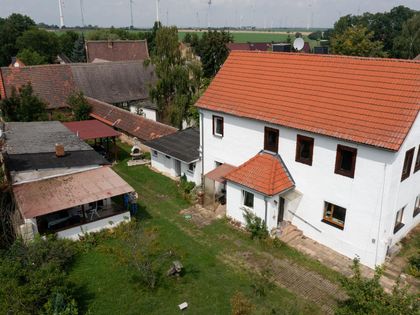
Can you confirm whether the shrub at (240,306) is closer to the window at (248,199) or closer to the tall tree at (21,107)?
the window at (248,199)

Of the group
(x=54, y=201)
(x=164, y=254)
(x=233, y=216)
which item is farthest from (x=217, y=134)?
(x=54, y=201)

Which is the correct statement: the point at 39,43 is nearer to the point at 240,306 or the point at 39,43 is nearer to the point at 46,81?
the point at 46,81

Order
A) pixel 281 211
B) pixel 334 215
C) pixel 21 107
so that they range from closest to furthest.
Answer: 1. pixel 334 215
2. pixel 281 211
3. pixel 21 107

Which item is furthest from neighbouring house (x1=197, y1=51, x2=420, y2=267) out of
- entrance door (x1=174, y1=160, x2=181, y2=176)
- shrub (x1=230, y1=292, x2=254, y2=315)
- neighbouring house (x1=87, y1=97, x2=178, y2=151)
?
neighbouring house (x1=87, y1=97, x2=178, y2=151)

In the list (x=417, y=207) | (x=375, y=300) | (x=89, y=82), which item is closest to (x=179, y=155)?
(x=417, y=207)

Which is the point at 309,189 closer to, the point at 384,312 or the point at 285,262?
the point at 285,262
